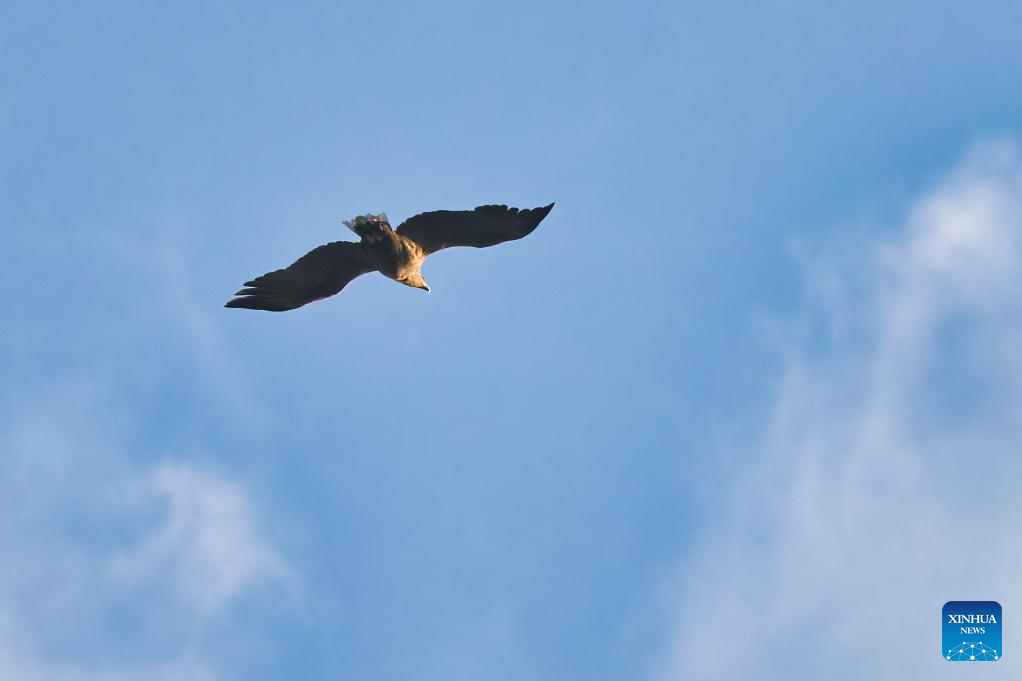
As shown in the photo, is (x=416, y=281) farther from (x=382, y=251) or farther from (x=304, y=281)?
(x=304, y=281)

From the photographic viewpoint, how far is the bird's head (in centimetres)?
2725

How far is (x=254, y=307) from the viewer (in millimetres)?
27578

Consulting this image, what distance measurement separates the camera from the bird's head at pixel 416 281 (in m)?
27.2

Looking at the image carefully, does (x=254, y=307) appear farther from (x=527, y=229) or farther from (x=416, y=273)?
(x=527, y=229)

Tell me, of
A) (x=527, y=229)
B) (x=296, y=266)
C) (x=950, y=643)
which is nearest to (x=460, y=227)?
(x=527, y=229)

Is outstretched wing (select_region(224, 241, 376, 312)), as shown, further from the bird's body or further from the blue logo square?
the blue logo square

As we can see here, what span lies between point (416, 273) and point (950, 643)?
38.4ft

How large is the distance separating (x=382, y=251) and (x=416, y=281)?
1.03 metres

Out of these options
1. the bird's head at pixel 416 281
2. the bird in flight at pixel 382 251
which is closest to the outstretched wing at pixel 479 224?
the bird in flight at pixel 382 251

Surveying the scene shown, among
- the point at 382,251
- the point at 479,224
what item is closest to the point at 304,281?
the point at 382,251

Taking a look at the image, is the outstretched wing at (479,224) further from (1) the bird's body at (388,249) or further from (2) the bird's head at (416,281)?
(2) the bird's head at (416,281)

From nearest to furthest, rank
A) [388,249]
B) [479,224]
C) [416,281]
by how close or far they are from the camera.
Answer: [479,224]
[388,249]
[416,281]

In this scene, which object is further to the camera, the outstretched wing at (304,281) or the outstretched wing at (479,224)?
the outstretched wing at (304,281)

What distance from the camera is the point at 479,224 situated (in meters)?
26.2
